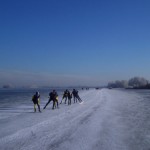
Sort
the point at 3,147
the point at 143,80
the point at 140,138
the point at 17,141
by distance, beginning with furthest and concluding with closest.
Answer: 1. the point at 143,80
2. the point at 140,138
3. the point at 17,141
4. the point at 3,147

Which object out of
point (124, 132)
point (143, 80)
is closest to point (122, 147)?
point (124, 132)

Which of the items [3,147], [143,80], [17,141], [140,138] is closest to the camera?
[3,147]

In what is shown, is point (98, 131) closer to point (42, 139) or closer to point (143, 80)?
point (42, 139)

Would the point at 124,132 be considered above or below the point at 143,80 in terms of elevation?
below

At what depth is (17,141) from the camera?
27.0 feet

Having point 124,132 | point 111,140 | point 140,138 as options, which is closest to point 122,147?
point 111,140

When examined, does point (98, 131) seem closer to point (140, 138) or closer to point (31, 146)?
point (140, 138)

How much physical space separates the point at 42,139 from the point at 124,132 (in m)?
3.59

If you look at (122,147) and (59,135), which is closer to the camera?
(122,147)

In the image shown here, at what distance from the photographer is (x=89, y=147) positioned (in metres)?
7.62

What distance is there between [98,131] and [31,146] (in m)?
3.51

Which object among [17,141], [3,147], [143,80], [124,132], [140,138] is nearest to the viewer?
[3,147]

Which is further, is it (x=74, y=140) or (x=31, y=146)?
(x=74, y=140)

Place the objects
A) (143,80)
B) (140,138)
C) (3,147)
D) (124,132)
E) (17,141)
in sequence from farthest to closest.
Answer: (143,80) → (124,132) → (140,138) → (17,141) → (3,147)
